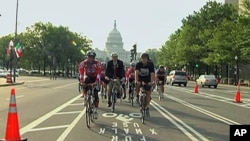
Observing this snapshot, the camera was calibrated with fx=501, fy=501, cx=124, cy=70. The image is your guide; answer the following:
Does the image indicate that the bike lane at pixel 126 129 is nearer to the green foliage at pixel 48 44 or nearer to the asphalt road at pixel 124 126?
the asphalt road at pixel 124 126

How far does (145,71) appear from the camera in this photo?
48.8ft

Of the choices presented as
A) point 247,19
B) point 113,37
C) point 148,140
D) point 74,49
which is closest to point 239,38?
point 247,19

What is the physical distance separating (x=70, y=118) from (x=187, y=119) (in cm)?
369

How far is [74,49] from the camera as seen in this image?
379 feet

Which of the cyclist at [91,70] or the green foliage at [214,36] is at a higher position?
the green foliage at [214,36]

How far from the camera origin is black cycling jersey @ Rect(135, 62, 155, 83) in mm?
14883

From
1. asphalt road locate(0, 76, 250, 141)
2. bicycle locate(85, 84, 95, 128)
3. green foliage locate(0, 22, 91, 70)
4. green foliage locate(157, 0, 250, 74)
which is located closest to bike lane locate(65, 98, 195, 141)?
asphalt road locate(0, 76, 250, 141)

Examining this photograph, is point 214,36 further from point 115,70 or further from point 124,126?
point 124,126

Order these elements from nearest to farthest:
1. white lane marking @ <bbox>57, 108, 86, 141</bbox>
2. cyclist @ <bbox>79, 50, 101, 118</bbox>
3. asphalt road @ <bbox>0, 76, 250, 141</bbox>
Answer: white lane marking @ <bbox>57, 108, 86, 141</bbox>
asphalt road @ <bbox>0, 76, 250, 141</bbox>
cyclist @ <bbox>79, 50, 101, 118</bbox>

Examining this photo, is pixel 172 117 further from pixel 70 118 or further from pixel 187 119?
pixel 70 118

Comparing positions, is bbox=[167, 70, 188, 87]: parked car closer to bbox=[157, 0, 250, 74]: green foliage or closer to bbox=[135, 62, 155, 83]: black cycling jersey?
bbox=[157, 0, 250, 74]: green foliage

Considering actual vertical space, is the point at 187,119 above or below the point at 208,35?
below

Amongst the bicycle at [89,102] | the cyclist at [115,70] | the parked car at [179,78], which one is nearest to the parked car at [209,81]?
the parked car at [179,78]

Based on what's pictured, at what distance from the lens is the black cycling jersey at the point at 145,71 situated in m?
14.9
